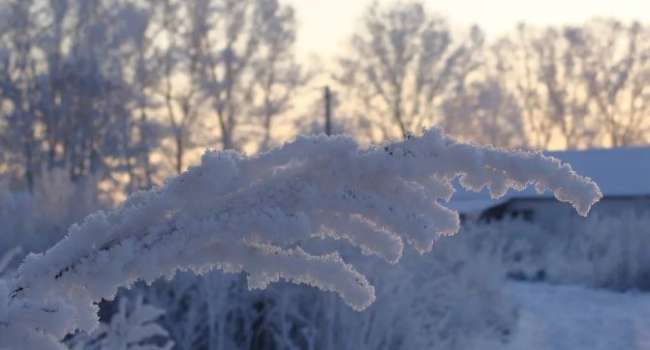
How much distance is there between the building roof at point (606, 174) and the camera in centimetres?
3067

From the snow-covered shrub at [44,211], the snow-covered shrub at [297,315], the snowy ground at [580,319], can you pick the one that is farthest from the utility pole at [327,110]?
the snow-covered shrub at [297,315]

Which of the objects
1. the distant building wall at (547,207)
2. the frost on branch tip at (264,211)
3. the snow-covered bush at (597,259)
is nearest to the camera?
the frost on branch tip at (264,211)

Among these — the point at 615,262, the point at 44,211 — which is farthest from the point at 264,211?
the point at 615,262

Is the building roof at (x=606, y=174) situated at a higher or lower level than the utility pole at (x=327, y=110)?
A: lower

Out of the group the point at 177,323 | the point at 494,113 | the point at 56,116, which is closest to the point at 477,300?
the point at 177,323

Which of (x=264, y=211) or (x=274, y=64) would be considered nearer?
(x=264, y=211)

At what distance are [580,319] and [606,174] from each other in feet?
78.1

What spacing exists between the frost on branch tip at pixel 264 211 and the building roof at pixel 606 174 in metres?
27.7

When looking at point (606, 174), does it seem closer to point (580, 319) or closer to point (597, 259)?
point (597, 259)

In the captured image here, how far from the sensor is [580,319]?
32.5 feet

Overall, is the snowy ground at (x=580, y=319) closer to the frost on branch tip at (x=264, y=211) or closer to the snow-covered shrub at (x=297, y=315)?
the snow-covered shrub at (x=297, y=315)

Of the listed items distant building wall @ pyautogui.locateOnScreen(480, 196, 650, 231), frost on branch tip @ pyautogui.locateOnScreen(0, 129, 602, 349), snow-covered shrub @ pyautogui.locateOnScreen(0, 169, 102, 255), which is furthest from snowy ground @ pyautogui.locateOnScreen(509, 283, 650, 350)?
distant building wall @ pyautogui.locateOnScreen(480, 196, 650, 231)

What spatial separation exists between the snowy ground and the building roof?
648 inches

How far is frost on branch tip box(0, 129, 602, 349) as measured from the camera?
1.23m
